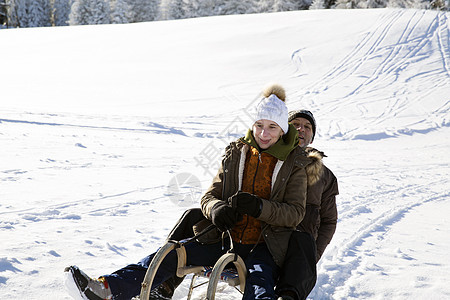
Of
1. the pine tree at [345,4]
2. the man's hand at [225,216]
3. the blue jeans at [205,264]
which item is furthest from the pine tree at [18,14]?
the man's hand at [225,216]

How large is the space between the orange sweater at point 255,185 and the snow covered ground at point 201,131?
27.1 inches

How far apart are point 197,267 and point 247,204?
532mm

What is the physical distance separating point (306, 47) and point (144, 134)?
1256cm

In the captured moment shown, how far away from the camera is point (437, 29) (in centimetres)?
2214

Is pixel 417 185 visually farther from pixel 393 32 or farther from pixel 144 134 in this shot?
pixel 393 32

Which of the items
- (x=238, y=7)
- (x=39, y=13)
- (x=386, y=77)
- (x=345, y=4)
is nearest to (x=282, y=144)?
(x=386, y=77)

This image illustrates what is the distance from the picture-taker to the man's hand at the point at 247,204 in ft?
8.46

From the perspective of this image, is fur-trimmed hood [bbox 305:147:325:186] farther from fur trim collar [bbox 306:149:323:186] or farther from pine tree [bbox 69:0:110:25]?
pine tree [bbox 69:0:110:25]

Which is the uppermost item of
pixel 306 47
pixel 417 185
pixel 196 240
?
pixel 306 47

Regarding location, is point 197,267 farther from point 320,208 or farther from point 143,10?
point 143,10

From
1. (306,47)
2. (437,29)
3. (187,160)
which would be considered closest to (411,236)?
(187,160)

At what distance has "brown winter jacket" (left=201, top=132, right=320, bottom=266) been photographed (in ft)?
8.80

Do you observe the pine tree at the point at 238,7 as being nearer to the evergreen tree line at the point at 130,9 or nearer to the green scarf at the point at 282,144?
the evergreen tree line at the point at 130,9

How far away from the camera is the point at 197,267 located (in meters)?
2.75
